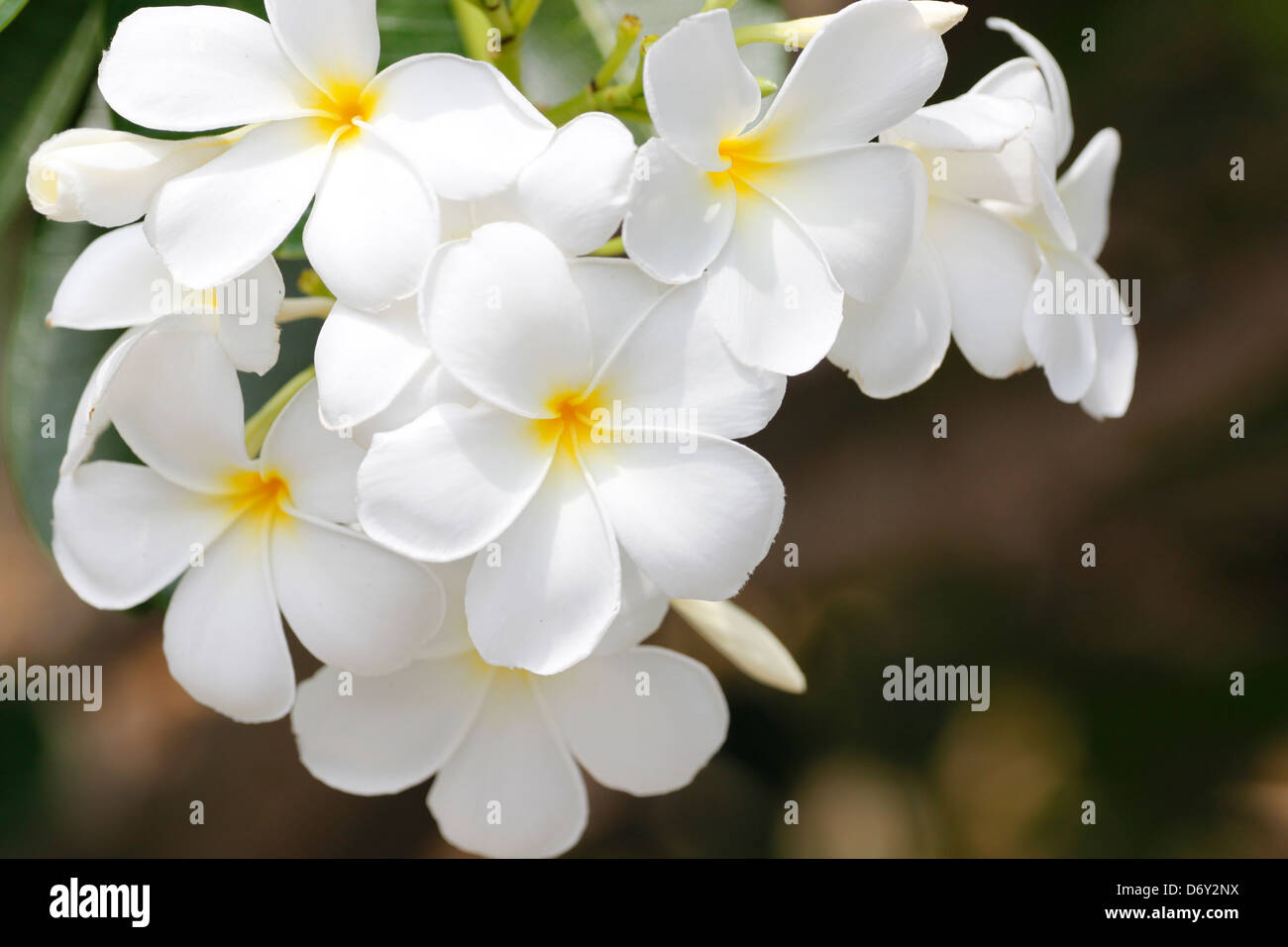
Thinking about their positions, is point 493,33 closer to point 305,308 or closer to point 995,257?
point 305,308

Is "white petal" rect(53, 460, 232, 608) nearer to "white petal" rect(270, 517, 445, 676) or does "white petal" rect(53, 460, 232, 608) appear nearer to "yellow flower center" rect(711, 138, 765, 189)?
"white petal" rect(270, 517, 445, 676)

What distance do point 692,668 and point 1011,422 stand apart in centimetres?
113

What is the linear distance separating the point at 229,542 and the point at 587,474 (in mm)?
248

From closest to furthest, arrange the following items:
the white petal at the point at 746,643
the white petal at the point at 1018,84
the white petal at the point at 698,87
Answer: the white petal at the point at 698,87 → the white petal at the point at 1018,84 → the white petal at the point at 746,643

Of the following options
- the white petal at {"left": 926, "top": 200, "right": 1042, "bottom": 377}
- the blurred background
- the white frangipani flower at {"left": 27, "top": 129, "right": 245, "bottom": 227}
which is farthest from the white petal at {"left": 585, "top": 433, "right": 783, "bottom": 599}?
the blurred background

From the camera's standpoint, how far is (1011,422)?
1758 mm

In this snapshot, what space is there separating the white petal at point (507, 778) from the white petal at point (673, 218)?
1.24ft

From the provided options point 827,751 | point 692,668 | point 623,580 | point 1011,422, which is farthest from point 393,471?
point 1011,422

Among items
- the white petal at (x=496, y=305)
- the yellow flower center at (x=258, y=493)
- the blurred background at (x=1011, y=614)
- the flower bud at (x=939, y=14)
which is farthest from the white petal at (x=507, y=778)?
the blurred background at (x=1011, y=614)

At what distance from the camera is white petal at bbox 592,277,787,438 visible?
0.60m

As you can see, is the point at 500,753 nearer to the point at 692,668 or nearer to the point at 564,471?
the point at 692,668

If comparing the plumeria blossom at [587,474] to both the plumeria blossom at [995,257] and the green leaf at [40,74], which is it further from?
the green leaf at [40,74]

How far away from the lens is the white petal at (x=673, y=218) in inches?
22.5

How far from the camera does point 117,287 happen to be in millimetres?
704
